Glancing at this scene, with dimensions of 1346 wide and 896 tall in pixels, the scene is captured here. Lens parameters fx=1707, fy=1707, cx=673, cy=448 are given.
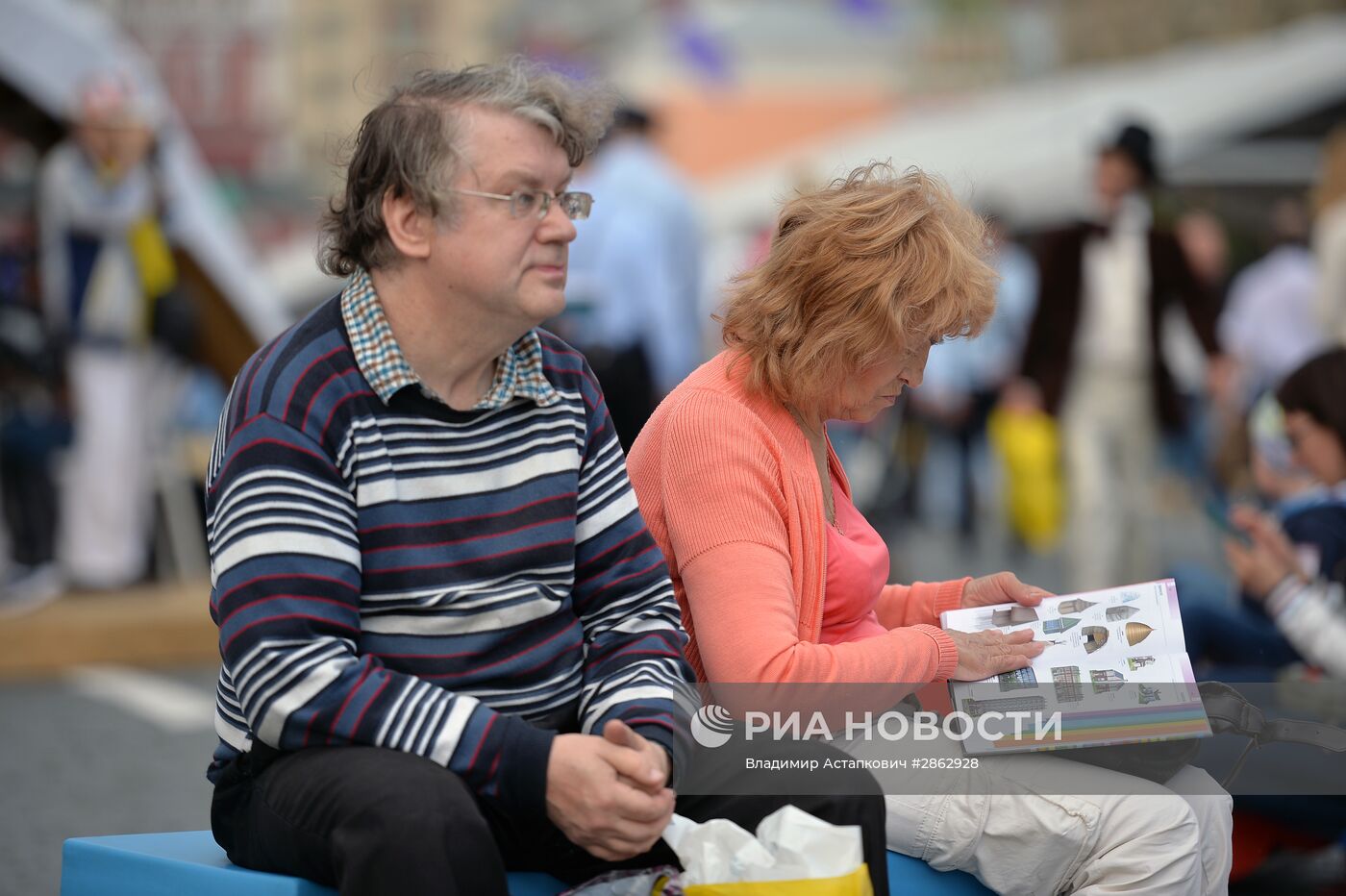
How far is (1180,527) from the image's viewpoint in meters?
11.5

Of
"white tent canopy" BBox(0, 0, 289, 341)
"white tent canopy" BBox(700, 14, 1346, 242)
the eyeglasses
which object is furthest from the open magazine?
"white tent canopy" BBox(700, 14, 1346, 242)

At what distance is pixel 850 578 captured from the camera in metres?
2.63

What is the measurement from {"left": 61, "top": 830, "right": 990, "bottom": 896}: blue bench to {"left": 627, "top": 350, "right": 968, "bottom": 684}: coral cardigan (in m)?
0.30

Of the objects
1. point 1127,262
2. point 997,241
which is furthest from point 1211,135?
point 997,241

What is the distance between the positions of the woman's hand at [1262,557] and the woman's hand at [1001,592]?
41.8 inches

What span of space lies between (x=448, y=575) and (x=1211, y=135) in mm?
12219

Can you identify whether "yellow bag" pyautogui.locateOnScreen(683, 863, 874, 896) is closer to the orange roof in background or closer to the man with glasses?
the man with glasses

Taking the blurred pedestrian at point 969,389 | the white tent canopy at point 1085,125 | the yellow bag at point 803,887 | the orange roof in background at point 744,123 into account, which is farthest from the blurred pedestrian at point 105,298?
the orange roof in background at point 744,123

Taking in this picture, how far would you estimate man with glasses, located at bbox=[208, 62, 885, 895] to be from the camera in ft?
6.95

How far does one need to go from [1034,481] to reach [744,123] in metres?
40.8

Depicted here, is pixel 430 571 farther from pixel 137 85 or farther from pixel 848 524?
pixel 137 85

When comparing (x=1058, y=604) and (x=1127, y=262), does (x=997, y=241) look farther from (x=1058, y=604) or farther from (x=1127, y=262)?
(x=1127, y=262)

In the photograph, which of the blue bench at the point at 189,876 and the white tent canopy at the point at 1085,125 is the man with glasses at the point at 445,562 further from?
the white tent canopy at the point at 1085,125

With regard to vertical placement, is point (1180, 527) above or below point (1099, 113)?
below
